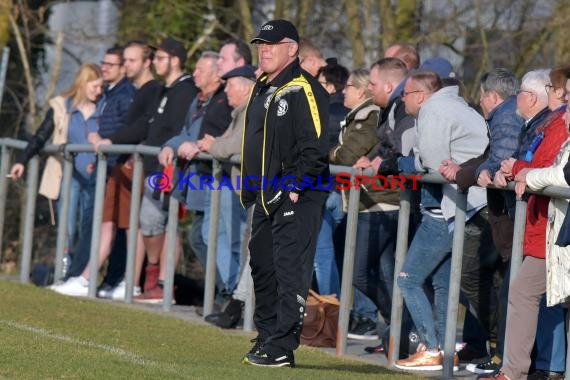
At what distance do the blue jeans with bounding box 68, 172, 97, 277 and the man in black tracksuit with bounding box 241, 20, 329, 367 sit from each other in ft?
15.5

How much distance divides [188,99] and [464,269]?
152 inches

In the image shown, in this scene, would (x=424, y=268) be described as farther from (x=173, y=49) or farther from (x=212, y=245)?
(x=173, y=49)

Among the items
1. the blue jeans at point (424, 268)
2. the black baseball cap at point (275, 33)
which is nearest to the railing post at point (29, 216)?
the blue jeans at point (424, 268)

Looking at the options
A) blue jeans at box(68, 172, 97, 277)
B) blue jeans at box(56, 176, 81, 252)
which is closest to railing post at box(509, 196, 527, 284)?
blue jeans at box(68, 172, 97, 277)

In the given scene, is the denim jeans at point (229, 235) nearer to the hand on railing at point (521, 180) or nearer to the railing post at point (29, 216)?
the railing post at point (29, 216)

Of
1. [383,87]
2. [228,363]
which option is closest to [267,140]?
[228,363]

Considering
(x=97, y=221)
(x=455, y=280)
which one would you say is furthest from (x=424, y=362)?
(x=97, y=221)

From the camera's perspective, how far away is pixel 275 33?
362 inches

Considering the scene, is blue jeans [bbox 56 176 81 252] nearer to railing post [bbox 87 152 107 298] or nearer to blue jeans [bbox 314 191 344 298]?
railing post [bbox 87 152 107 298]

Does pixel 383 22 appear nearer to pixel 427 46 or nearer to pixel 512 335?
pixel 427 46

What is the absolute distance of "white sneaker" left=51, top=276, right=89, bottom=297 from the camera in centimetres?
1344

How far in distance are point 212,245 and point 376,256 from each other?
143 cm

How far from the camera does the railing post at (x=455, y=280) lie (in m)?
9.63

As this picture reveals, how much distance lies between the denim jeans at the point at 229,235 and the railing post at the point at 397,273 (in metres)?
2.17
